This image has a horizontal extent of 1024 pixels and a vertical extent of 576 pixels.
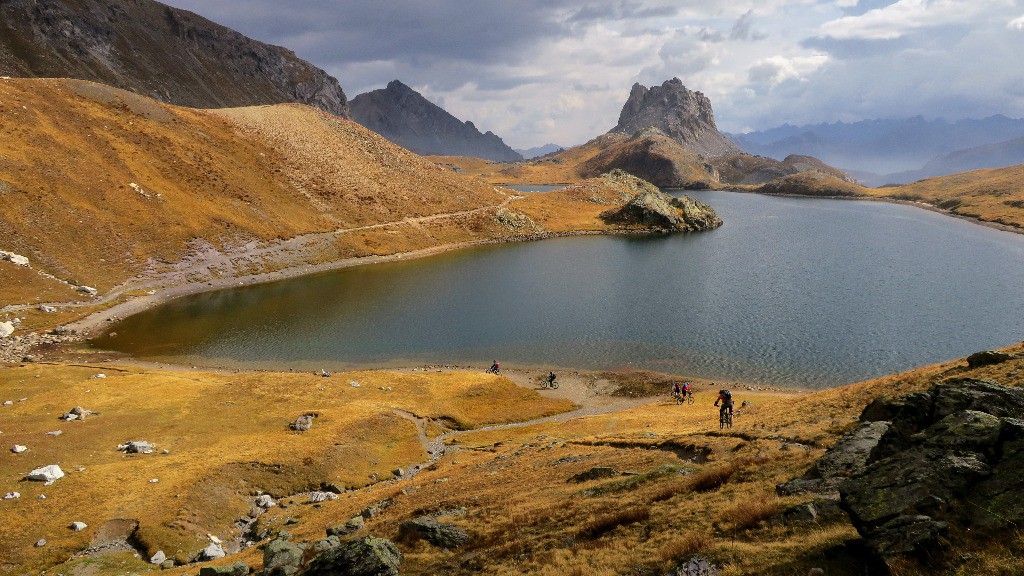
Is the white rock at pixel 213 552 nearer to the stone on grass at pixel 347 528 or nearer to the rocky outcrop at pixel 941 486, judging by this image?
the stone on grass at pixel 347 528

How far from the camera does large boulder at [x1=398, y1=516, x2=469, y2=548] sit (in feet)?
75.0

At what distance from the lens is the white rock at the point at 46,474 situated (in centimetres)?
3694

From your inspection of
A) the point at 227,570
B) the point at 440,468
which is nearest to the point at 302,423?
the point at 440,468

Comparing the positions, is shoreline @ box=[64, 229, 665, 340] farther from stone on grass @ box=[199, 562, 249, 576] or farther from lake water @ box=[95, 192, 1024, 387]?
stone on grass @ box=[199, 562, 249, 576]

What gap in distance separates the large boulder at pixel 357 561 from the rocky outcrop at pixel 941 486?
53.5 feet

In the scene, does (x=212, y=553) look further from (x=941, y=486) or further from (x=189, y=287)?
(x=189, y=287)

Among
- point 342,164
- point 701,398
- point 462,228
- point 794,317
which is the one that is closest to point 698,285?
point 794,317

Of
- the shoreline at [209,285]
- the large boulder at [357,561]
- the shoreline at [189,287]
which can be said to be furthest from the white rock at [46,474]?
the shoreline at [209,285]

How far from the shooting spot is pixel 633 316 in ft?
311

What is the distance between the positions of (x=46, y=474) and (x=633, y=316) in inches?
3197

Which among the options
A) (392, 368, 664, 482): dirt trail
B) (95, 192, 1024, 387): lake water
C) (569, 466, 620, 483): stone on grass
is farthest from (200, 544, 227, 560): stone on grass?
(95, 192, 1024, 387): lake water

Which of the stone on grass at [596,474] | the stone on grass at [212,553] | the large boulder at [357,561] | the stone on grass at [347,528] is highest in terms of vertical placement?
the large boulder at [357,561]

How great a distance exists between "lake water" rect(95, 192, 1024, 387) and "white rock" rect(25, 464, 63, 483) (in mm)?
39247

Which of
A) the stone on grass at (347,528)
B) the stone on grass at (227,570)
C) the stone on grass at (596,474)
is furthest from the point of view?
the stone on grass at (596,474)
